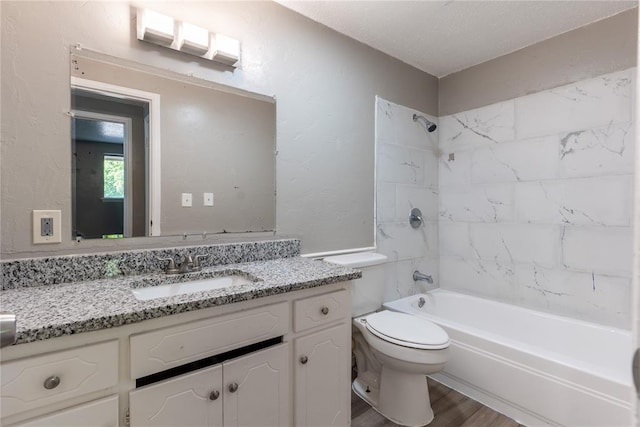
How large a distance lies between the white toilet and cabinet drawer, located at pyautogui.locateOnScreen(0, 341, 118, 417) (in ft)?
4.06

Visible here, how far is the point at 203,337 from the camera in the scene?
39.3 inches

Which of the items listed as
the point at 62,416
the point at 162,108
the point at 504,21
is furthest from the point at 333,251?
the point at 504,21

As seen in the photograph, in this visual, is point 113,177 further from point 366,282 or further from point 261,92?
point 366,282

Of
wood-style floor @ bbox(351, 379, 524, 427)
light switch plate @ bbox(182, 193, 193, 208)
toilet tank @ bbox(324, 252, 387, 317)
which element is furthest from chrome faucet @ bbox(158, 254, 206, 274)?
wood-style floor @ bbox(351, 379, 524, 427)

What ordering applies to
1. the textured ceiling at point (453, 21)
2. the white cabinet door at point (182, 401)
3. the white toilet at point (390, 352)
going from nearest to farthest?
the white cabinet door at point (182, 401) < the white toilet at point (390, 352) < the textured ceiling at point (453, 21)

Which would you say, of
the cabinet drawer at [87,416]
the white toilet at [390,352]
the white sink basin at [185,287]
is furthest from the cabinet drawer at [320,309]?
the cabinet drawer at [87,416]

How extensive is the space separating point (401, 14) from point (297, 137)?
3.15 feet

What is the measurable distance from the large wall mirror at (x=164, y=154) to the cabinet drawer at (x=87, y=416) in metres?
0.68

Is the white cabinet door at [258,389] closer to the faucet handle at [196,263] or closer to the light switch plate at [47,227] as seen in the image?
the faucet handle at [196,263]

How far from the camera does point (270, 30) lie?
1.72 metres

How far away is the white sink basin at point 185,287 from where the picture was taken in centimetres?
121

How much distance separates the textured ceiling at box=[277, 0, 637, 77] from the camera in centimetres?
177

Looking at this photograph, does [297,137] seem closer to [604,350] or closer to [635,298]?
[635,298]

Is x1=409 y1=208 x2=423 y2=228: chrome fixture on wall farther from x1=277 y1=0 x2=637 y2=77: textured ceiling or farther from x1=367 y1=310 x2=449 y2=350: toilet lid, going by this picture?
x1=277 y1=0 x2=637 y2=77: textured ceiling
